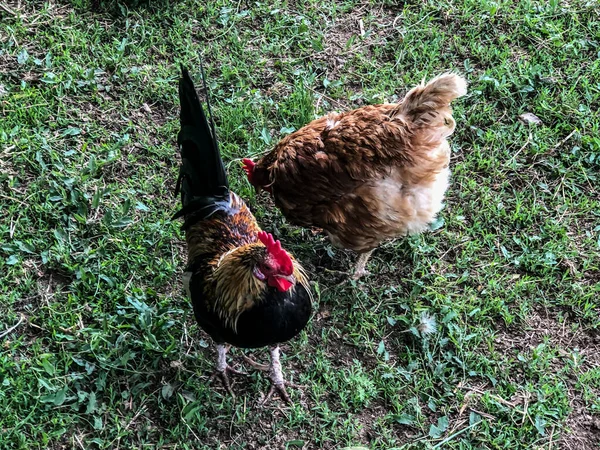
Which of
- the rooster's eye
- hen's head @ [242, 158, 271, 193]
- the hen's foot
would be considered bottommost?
the hen's foot

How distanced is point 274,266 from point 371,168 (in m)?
1.07

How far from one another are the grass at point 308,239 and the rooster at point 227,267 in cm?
49

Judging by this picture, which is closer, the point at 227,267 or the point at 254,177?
the point at 227,267

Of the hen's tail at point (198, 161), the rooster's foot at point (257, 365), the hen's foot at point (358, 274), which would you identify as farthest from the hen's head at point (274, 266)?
the hen's foot at point (358, 274)

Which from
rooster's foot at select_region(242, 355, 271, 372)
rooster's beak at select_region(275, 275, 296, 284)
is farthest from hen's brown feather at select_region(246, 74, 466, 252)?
rooster's foot at select_region(242, 355, 271, 372)

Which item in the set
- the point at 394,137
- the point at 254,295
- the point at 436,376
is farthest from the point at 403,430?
the point at 394,137

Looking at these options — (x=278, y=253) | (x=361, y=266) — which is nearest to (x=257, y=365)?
(x=361, y=266)

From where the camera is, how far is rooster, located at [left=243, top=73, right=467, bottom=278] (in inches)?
133

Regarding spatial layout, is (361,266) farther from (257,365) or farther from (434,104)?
(434,104)

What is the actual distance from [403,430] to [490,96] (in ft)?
10.4

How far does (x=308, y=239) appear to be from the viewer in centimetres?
421

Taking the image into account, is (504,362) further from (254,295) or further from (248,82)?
(248,82)

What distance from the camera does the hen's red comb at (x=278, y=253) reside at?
8.98 ft

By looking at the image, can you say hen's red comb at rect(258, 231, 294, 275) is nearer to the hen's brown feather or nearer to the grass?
the hen's brown feather
